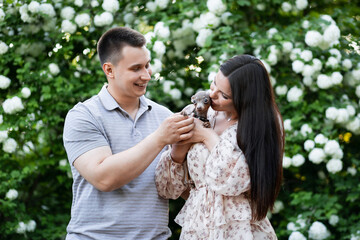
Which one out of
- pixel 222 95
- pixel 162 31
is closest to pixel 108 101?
pixel 222 95

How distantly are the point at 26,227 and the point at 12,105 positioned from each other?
3.75 feet

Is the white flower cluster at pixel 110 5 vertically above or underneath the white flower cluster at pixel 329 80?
above

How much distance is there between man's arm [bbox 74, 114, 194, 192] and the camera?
2.58 meters

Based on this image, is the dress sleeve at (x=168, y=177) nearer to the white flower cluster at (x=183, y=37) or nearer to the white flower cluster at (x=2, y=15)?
the white flower cluster at (x=183, y=37)

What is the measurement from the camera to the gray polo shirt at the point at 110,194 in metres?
2.72

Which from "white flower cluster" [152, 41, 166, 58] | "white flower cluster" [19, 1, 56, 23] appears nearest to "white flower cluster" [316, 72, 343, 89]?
"white flower cluster" [152, 41, 166, 58]

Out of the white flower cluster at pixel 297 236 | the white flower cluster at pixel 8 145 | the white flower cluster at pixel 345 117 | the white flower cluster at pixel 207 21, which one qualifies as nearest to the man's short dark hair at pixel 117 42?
the white flower cluster at pixel 207 21

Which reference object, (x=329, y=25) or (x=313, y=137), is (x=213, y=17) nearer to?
(x=329, y=25)

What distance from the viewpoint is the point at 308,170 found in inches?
200

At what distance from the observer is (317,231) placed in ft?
15.1

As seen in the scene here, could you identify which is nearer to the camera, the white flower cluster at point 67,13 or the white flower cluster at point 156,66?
the white flower cluster at point 156,66

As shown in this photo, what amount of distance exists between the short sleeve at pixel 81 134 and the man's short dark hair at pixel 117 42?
355 millimetres

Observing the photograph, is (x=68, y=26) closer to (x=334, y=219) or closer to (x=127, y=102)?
(x=127, y=102)

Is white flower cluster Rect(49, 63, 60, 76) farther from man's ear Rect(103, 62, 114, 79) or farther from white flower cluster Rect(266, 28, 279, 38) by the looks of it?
man's ear Rect(103, 62, 114, 79)
